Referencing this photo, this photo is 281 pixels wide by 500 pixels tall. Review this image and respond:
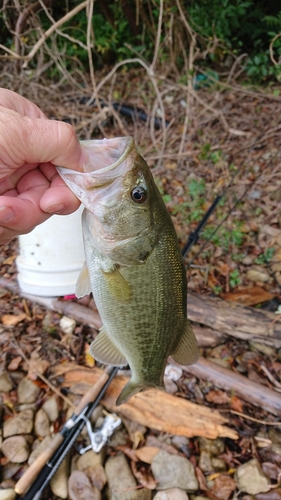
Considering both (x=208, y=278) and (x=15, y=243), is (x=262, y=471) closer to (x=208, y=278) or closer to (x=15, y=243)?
(x=208, y=278)

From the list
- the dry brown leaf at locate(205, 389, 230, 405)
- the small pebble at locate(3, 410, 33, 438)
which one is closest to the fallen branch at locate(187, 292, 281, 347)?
the dry brown leaf at locate(205, 389, 230, 405)

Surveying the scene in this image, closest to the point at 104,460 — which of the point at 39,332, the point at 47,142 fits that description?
the point at 39,332

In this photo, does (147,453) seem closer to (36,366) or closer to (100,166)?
(36,366)

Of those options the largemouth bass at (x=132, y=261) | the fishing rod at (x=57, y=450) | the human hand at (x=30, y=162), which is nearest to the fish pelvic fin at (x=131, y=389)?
the largemouth bass at (x=132, y=261)

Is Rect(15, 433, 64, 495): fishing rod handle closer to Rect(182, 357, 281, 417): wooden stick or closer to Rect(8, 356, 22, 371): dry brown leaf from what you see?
Rect(8, 356, 22, 371): dry brown leaf

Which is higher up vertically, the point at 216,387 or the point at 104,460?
the point at 216,387

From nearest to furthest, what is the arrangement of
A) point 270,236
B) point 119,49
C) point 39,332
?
point 39,332, point 270,236, point 119,49

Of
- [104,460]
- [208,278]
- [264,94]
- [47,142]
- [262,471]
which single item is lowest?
[104,460]
